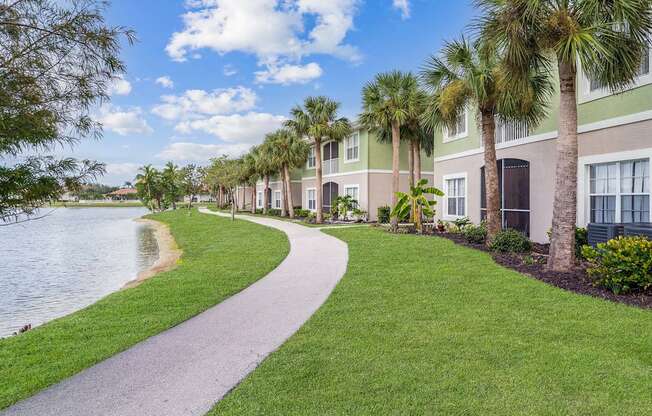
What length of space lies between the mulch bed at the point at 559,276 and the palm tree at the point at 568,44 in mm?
385

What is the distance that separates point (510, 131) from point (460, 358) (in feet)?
41.4

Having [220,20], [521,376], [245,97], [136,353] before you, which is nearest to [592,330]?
[521,376]

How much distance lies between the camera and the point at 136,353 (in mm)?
5195

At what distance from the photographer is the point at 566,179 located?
30.4 feet

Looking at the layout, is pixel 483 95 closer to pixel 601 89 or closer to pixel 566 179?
pixel 601 89

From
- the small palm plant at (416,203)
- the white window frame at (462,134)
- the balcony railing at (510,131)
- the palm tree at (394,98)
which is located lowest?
the small palm plant at (416,203)

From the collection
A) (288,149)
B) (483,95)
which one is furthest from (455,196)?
(288,149)

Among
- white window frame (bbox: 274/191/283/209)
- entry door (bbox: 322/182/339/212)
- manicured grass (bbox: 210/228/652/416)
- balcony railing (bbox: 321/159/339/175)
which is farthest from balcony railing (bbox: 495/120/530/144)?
white window frame (bbox: 274/191/283/209)

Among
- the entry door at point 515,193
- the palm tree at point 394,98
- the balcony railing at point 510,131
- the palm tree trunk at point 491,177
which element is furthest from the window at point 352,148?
the palm tree trunk at point 491,177

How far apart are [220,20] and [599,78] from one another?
10730mm

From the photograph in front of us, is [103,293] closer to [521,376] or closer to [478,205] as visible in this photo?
[521,376]

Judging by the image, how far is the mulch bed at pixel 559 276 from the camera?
7.34 meters

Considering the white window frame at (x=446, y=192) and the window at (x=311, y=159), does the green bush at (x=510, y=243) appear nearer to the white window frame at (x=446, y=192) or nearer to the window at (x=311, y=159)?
the white window frame at (x=446, y=192)

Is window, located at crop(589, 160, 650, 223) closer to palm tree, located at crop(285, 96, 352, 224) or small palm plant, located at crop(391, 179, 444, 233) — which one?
small palm plant, located at crop(391, 179, 444, 233)
